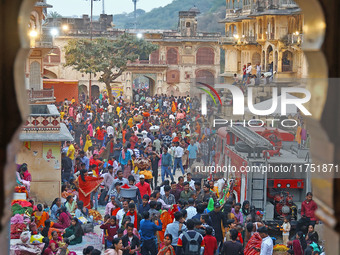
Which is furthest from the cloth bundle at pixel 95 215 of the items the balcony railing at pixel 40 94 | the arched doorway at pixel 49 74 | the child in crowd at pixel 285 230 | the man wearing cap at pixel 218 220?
the arched doorway at pixel 49 74

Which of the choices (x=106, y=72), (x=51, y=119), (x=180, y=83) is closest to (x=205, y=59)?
(x=180, y=83)

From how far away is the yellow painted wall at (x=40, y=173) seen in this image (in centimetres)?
1589

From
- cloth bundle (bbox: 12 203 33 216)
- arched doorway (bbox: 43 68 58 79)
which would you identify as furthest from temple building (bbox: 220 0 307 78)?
cloth bundle (bbox: 12 203 33 216)

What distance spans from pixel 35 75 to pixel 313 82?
29.6 metres

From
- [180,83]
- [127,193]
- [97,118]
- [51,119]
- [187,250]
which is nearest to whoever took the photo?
[187,250]

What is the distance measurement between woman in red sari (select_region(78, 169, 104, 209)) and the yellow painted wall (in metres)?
1.88

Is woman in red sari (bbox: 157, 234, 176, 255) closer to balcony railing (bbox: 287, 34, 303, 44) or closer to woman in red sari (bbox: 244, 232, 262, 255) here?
woman in red sari (bbox: 244, 232, 262, 255)

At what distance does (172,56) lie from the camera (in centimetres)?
5978

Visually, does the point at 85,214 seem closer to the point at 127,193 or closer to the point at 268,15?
the point at 127,193

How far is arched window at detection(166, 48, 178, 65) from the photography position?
59656 mm

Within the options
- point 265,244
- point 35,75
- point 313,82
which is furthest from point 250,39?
point 313,82

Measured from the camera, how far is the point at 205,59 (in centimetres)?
6012

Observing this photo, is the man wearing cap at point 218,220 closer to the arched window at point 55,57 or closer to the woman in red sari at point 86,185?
the woman in red sari at point 86,185

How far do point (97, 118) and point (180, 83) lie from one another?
32.5 m
